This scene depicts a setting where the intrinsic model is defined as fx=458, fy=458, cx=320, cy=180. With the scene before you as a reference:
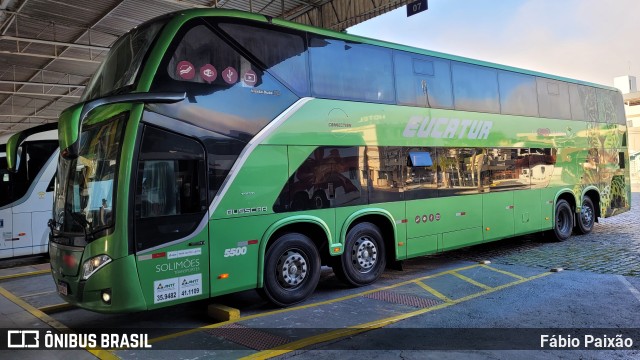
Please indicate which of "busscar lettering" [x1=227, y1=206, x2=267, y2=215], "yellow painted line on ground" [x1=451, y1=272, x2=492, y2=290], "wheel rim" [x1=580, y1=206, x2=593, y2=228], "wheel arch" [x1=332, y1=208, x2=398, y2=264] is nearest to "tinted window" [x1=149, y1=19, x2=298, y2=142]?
"busscar lettering" [x1=227, y1=206, x2=267, y2=215]

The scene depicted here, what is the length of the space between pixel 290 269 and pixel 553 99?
8.36 metres

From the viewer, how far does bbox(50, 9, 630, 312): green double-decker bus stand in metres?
5.07

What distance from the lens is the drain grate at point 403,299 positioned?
634 cm

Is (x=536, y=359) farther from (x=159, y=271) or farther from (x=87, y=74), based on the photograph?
(x=87, y=74)

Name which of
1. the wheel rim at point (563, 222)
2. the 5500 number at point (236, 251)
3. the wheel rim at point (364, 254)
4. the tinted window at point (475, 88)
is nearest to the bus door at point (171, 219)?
the 5500 number at point (236, 251)

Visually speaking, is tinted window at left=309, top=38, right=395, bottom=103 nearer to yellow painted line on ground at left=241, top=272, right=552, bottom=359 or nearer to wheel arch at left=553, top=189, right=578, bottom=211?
yellow painted line on ground at left=241, top=272, right=552, bottom=359

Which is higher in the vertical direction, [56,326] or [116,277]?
[116,277]

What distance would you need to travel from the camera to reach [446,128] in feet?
28.0

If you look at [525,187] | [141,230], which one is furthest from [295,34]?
[525,187]

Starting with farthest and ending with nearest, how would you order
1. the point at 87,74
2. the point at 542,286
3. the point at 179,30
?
1. the point at 87,74
2. the point at 542,286
3. the point at 179,30

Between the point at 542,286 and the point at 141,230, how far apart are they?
19.4 ft

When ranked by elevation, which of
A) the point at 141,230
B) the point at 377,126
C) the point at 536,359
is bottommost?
the point at 536,359

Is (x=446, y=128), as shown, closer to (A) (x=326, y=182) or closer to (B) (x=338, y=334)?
(A) (x=326, y=182)

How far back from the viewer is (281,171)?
627 centimetres
